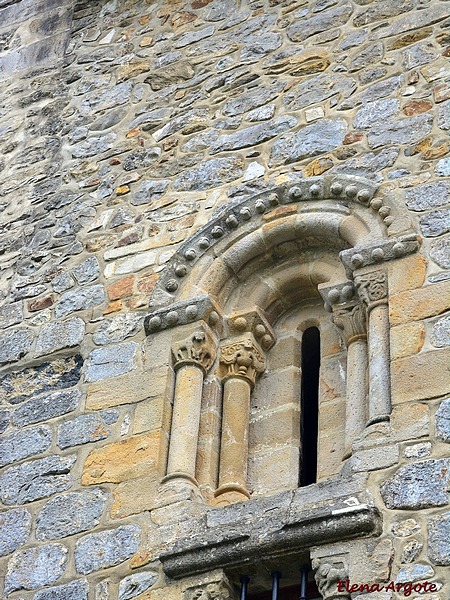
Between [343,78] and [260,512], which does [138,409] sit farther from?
[343,78]

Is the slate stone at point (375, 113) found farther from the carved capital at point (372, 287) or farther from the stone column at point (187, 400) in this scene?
the stone column at point (187, 400)

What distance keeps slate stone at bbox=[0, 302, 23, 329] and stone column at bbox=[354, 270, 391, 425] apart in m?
2.10

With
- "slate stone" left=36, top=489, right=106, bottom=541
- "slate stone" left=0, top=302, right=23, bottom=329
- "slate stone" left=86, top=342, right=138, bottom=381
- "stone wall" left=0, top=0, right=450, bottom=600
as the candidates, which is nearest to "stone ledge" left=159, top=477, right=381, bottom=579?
"stone wall" left=0, top=0, right=450, bottom=600

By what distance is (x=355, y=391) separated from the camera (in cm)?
710

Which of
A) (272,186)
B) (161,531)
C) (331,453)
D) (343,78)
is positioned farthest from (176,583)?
(343,78)

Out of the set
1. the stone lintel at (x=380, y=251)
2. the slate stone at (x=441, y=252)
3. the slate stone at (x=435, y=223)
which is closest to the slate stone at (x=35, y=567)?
the stone lintel at (x=380, y=251)

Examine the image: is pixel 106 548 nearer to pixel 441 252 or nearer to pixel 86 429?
pixel 86 429

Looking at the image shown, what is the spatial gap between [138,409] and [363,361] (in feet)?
3.79

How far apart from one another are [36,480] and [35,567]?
53cm

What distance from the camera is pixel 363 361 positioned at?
7207mm

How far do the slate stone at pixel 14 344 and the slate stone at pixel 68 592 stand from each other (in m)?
1.67

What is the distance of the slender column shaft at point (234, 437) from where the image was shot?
7086 mm

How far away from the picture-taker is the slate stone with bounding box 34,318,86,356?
7.99 m

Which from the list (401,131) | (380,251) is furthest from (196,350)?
(401,131)
